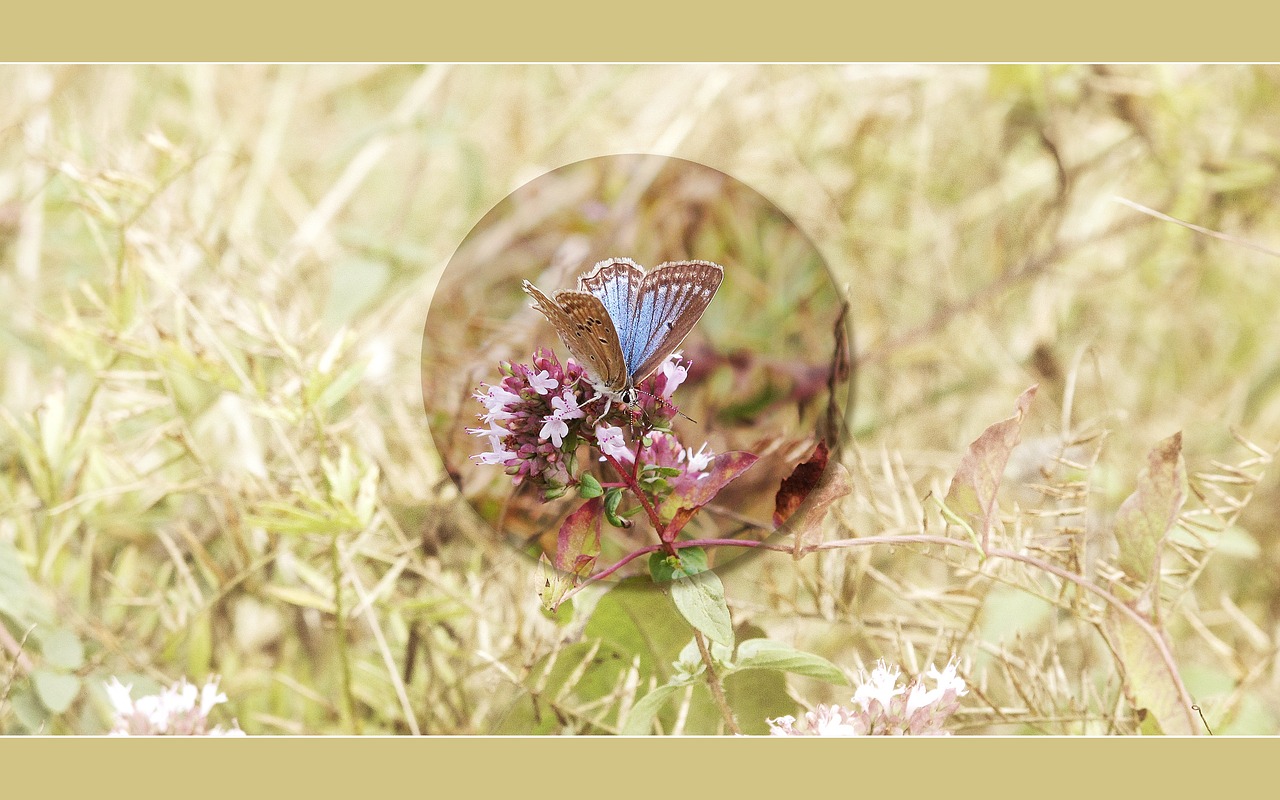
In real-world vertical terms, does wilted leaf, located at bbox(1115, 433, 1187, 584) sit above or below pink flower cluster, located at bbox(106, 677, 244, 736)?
above

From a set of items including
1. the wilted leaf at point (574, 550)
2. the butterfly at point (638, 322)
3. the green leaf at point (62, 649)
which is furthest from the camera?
the green leaf at point (62, 649)

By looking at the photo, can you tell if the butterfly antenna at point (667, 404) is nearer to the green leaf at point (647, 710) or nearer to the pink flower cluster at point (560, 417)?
the pink flower cluster at point (560, 417)

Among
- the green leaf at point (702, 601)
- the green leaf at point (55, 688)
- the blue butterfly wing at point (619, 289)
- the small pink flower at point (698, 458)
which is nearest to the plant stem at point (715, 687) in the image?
the green leaf at point (702, 601)

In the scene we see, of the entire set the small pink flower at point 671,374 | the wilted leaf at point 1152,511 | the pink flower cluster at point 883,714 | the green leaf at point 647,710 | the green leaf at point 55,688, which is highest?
the small pink flower at point 671,374

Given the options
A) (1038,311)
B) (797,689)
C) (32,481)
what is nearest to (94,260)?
(32,481)

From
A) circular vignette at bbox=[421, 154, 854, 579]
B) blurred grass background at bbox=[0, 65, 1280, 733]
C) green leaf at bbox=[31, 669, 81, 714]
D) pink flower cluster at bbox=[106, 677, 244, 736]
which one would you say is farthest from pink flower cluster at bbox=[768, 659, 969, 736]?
green leaf at bbox=[31, 669, 81, 714]

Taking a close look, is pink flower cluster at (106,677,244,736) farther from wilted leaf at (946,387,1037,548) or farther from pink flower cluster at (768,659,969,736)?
wilted leaf at (946,387,1037,548)
